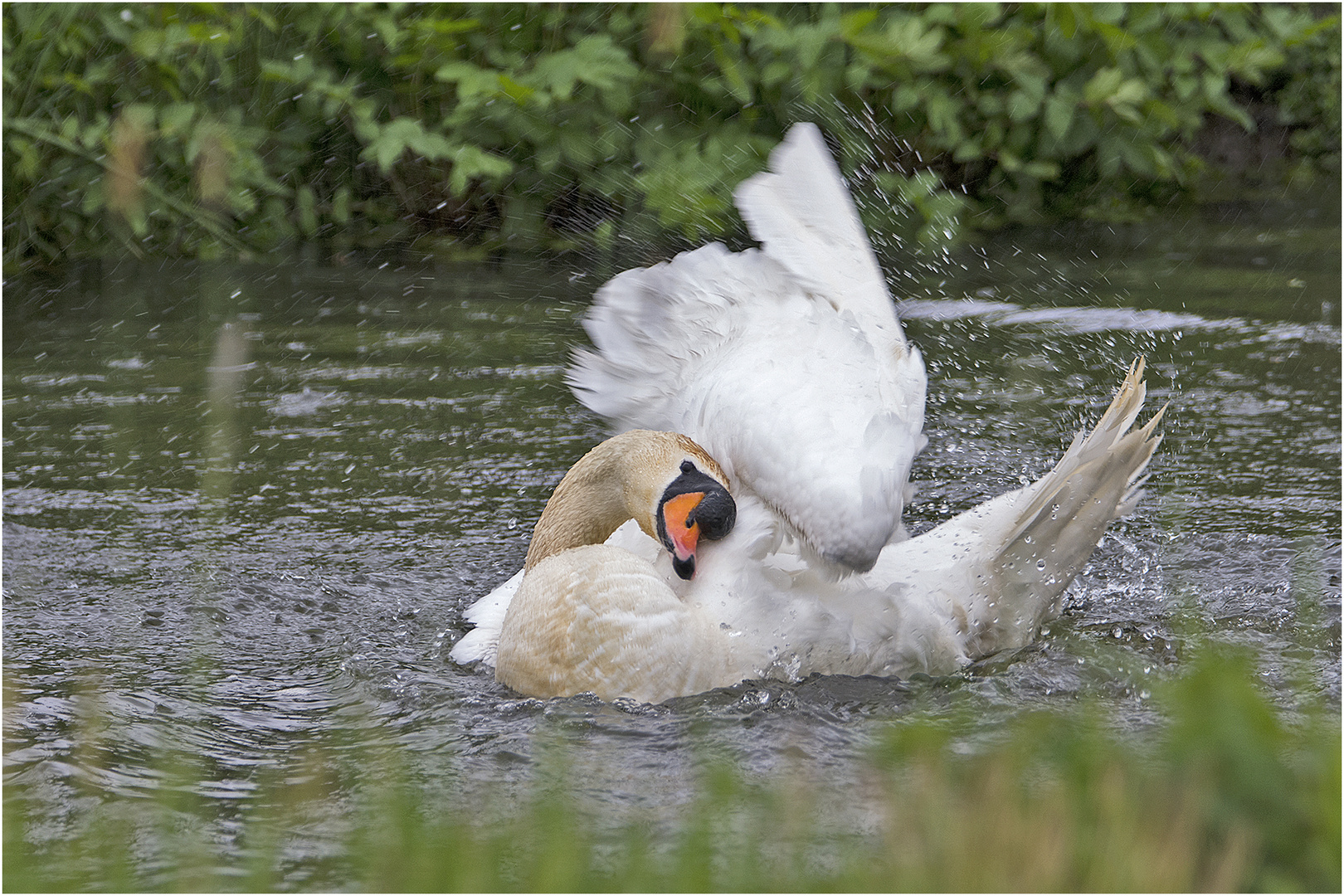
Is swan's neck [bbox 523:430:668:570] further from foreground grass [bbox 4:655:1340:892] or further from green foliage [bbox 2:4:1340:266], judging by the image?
green foliage [bbox 2:4:1340:266]

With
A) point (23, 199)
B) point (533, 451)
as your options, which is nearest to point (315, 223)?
point (23, 199)

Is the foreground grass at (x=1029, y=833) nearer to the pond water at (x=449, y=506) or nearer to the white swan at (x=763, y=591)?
the pond water at (x=449, y=506)

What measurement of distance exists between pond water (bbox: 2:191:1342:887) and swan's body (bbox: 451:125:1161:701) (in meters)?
0.11

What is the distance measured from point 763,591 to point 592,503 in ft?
2.21

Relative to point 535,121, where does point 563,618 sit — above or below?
below

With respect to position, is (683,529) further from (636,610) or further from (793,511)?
(793,511)

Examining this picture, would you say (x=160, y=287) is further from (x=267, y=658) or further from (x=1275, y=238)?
(x=1275, y=238)

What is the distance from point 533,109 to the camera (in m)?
8.37

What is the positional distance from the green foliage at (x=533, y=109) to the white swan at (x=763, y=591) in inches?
162

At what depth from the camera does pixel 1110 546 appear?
459cm

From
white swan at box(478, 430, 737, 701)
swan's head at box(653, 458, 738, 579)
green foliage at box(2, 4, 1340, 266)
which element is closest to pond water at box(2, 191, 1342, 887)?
white swan at box(478, 430, 737, 701)

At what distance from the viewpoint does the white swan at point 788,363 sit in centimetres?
311

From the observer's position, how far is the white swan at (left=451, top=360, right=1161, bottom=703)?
3291 millimetres

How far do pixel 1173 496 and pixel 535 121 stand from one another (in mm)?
4767
